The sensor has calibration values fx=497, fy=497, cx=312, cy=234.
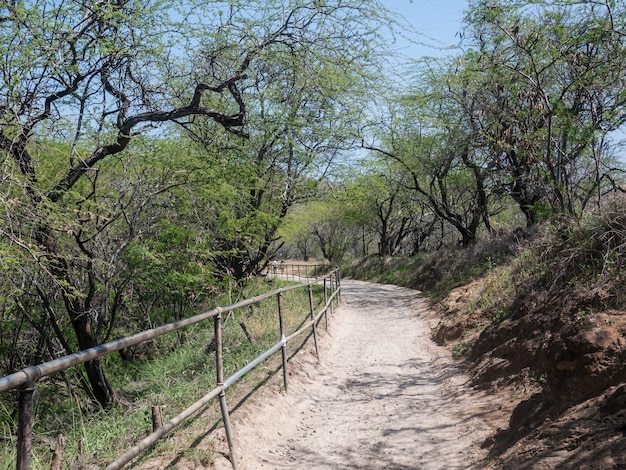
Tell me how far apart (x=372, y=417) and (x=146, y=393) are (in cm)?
296

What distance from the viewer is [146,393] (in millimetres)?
6473

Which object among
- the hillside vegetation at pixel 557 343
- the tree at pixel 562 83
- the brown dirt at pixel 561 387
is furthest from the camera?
the tree at pixel 562 83

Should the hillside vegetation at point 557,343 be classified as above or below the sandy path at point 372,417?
above

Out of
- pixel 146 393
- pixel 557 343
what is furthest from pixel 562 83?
pixel 146 393

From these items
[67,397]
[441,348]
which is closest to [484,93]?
[441,348]

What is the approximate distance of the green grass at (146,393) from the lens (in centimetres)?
402

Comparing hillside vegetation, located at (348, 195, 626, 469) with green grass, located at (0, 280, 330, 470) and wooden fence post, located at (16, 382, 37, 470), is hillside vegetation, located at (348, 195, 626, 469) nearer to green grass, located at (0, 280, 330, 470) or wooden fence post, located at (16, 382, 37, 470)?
green grass, located at (0, 280, 330, 470)

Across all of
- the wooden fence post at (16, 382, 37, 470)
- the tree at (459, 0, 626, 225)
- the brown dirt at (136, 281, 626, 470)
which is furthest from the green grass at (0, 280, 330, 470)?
the tree at (459, 0, 626, 225)

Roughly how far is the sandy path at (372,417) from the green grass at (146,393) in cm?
52

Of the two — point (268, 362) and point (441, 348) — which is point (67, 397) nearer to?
point (268, 362)

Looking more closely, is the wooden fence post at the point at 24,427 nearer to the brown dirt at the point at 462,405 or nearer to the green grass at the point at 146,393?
the green grass at the point at 146,393

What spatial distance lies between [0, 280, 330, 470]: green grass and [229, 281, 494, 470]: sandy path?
52 centimetres

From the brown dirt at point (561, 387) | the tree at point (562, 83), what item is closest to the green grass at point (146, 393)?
the brown dirt at point (561, 387)

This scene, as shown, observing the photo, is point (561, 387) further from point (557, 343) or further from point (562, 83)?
point (562, 83)
